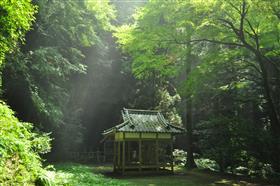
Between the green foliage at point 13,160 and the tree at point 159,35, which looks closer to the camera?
the green foliage at point 13,160

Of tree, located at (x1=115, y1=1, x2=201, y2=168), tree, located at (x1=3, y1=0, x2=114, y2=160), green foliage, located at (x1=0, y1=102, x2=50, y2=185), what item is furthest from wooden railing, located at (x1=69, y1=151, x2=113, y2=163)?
green foliage, located at (x1=0, y1=102, x2=50, y2=185)

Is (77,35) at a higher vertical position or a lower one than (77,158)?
higher

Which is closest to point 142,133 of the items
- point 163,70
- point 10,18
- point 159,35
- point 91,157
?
point 163,70

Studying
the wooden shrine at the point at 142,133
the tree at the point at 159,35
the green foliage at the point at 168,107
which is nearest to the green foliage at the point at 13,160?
the tree at the point at 159,35

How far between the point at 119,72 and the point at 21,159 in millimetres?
25066

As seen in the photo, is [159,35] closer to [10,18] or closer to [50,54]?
[50,54]

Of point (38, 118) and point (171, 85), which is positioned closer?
point (38, 118)

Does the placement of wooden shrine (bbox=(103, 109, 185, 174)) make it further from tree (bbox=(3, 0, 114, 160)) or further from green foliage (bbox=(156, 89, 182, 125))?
green foliage (bbox=(156, 89, 182, 125))

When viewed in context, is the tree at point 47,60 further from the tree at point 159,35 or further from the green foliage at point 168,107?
the green foliage at point 168,107

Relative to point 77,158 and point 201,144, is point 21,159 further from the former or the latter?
point 77,158

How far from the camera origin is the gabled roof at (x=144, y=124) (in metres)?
16.5

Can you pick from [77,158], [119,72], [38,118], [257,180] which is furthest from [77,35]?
[257,180]

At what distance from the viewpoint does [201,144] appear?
1825 cm

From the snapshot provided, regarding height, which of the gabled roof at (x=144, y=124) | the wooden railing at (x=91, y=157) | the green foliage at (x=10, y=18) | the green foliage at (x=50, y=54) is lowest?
the wooden railing at (x=91, y=157)
